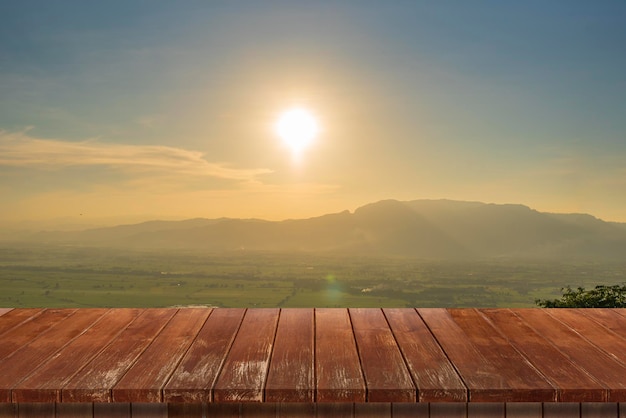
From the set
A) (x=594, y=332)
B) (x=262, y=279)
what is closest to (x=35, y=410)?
(x=594, y=332)

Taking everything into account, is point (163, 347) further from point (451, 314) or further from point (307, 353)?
point (451, 314)

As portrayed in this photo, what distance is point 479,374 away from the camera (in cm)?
229

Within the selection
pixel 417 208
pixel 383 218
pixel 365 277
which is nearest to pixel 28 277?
pixel 365 277

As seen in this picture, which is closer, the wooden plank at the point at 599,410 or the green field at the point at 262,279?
the wooden plank at the point at 599,410

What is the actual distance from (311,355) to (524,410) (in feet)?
3.22

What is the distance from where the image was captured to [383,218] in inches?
4823

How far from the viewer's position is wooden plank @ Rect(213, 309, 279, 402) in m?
2.13

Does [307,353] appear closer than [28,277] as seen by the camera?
Yes

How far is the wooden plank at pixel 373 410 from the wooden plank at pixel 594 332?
1.19 meters

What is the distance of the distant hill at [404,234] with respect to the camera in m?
112

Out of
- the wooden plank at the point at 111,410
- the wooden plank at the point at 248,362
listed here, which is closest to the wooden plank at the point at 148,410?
the wooden plank at the point at 111,410

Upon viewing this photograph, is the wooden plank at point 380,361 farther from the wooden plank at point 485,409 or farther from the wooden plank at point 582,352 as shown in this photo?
the wooden plank at point 582,352

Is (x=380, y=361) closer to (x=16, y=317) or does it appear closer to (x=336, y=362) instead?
(x=336, y=362)

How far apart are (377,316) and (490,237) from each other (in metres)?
129
